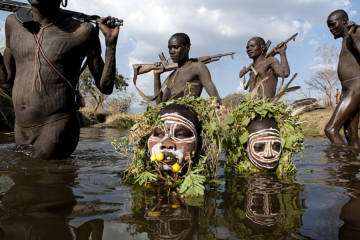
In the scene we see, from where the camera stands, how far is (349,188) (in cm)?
265

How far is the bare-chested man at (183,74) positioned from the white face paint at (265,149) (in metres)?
1.00

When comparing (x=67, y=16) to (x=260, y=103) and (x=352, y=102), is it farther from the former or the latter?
(x=352, y=102)

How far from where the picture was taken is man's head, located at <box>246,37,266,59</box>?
6.68m

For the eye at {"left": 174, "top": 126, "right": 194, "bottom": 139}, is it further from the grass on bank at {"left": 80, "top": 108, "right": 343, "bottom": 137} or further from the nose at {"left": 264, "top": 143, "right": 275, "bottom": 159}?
the grass on bank at {"left": 80, "top": 108, "right": 343, "bottom": 137}

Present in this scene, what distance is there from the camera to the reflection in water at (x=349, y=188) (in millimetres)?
1710

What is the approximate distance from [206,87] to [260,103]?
84cm

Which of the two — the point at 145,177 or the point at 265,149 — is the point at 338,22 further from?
the point at 145,177

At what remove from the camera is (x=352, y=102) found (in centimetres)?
589

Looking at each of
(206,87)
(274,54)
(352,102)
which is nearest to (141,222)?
(206,87)

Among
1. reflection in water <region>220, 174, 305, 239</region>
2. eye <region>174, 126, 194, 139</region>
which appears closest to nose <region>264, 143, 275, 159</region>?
reflection in water <region>220, 174, 305, 239</region>

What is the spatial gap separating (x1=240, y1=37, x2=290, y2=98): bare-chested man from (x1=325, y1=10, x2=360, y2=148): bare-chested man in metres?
1.05

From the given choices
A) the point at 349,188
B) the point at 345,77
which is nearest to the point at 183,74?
the point at 349,188

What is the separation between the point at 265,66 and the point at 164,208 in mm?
5117

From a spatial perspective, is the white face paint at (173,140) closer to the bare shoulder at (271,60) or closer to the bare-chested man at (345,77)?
the bare shoulder at (271,60)
